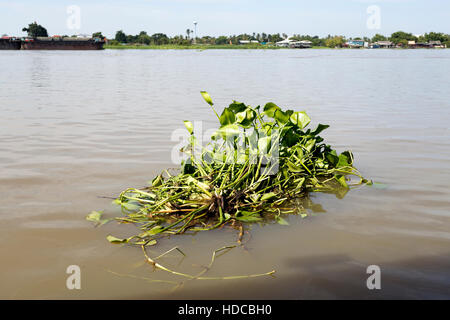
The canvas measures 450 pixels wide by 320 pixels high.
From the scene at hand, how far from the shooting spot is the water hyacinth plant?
300cm

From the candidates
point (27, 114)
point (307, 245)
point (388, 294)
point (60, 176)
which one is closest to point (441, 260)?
point (388, 294)

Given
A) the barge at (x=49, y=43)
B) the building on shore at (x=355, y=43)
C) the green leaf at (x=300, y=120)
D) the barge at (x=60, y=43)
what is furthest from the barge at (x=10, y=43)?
the building on shore at (x=355, y=43)

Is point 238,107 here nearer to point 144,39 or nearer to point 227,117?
point 227,117

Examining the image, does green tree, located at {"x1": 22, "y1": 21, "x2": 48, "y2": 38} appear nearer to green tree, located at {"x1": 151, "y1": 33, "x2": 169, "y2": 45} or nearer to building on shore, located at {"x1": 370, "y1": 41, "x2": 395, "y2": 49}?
green tree, located at {"x1": 151, "y1": 33, "x2": 169, "y2": 45}

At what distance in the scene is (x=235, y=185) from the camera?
124 inches

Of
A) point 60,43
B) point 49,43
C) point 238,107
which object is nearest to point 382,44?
point 60,43

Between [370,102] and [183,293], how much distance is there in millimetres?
9078

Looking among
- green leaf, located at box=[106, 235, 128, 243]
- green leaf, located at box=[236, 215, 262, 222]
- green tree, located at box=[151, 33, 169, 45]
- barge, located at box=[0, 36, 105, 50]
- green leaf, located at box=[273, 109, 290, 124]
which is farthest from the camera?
green tree, located at box=[151, 33, 169, 45]

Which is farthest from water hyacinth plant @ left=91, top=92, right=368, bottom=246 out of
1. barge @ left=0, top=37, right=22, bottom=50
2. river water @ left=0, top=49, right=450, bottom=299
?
barge @ left=0, top=37, right=22, bottom=50

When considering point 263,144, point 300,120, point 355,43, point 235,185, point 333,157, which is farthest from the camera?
point 355,43

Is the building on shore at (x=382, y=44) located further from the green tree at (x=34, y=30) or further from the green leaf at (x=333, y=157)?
the green leaf at (x=333, y=157)

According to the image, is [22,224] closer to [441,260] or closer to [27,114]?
[441,260]

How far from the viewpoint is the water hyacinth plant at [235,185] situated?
2998 mm

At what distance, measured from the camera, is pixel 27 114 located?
8.10m
